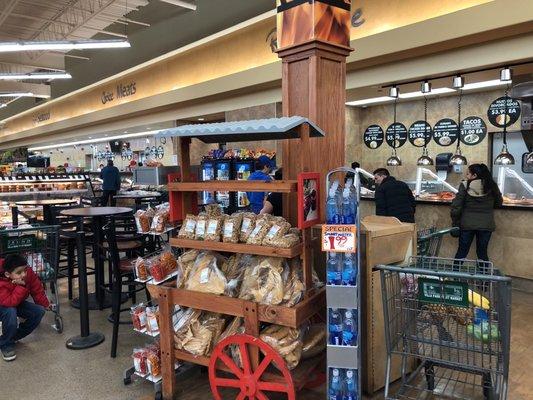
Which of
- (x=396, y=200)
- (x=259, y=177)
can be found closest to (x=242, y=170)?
(x=259, y=177)

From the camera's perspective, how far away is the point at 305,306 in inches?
99.9

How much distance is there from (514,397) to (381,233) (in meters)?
1.38

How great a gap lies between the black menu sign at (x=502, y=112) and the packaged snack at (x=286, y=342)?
6993mm

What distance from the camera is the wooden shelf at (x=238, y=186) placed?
2.55 metres

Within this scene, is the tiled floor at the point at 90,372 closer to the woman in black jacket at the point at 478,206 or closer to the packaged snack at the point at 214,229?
the packaged snack at the point at 214,229

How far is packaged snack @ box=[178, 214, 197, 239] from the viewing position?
2908mm

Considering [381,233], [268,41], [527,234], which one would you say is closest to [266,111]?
[268,41]

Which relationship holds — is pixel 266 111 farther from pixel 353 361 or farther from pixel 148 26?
pixel 353 361

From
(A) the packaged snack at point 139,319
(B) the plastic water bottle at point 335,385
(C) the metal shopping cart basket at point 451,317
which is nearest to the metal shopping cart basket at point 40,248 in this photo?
(A) the packaged snack at point 139,319

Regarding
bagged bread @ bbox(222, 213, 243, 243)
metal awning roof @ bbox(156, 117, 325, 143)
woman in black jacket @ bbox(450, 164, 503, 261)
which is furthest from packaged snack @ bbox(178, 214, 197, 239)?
woman in black jacket @ bbox(450, 164, 503, 261)

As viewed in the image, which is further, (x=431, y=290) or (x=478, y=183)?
(x=478, y=183)

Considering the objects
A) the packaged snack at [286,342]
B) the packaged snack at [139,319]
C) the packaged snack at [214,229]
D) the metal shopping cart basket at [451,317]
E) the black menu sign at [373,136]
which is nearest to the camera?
the metal shopping cart basket at [451,317]

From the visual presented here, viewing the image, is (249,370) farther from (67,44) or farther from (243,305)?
(67,44)

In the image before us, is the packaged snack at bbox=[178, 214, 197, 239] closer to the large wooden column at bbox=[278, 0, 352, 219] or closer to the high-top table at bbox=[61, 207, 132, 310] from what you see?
the large wooden column at bbox=[278, 0, 352, 219]
